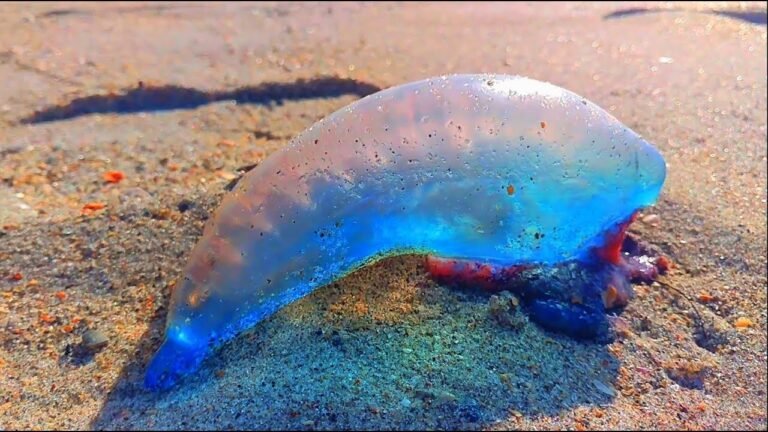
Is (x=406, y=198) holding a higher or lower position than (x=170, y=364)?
higher

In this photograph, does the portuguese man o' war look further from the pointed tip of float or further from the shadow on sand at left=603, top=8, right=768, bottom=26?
the shadow on sand at left=603, top=8, right=768, bottom=26

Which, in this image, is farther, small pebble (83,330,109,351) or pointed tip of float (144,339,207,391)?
small pebble (83,330,109,351)

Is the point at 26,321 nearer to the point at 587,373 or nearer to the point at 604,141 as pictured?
the point at 587,373

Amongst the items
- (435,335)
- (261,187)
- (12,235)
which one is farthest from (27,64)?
(435,335)

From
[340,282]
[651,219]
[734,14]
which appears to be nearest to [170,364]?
[340,282]

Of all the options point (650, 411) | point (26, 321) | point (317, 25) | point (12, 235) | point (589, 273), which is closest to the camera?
Result: point (650, 411)

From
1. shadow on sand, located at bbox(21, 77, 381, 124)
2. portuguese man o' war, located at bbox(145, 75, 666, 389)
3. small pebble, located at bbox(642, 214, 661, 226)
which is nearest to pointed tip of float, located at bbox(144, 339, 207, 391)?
portuguese man o' war, located at bbox(145, 75, 666, 389)

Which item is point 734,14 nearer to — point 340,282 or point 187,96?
point 187,96
